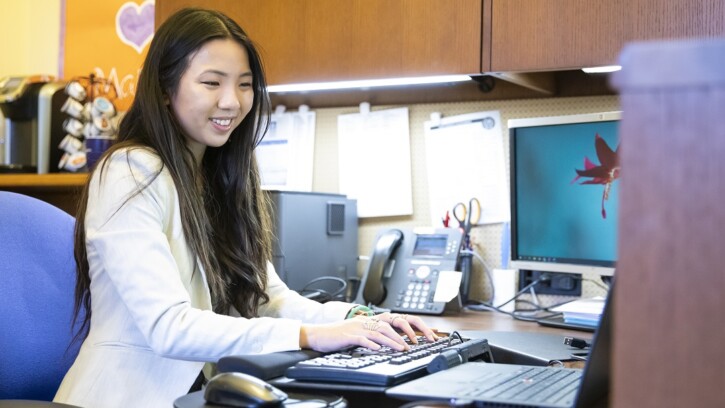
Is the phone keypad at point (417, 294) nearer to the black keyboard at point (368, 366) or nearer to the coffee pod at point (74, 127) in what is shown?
the black keyboard at point (368, 366)

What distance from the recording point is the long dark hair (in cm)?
134

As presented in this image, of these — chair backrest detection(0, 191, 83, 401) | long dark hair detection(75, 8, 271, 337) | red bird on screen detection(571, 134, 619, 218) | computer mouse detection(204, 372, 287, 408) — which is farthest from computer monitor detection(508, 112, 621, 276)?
computer mouse detection(204, 372, 287, 408)

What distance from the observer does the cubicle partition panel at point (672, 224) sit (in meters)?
0.42

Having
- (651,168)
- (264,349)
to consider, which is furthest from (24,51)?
(651,168)

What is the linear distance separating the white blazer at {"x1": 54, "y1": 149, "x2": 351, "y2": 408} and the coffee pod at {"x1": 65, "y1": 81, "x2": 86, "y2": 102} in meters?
1.31

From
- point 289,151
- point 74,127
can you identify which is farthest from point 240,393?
point 74,127

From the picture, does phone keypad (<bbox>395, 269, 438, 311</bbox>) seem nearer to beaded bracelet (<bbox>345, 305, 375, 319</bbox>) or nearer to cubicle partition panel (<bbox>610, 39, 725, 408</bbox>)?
beaded bracelet (<bbox>345, 305, 375, 319</bbox>)

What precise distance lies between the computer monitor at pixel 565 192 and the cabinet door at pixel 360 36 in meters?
0.23

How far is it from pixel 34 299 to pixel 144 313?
241mm

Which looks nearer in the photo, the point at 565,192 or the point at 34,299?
the point at 34,299

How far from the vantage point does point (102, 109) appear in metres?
2.46

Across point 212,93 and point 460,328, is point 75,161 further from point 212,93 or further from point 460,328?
point 460,328

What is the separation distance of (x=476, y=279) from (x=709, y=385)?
1.59m

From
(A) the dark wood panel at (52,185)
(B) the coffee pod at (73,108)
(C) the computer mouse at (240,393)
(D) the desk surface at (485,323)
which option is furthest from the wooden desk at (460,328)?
(B) the coffee pod at (73,108)
